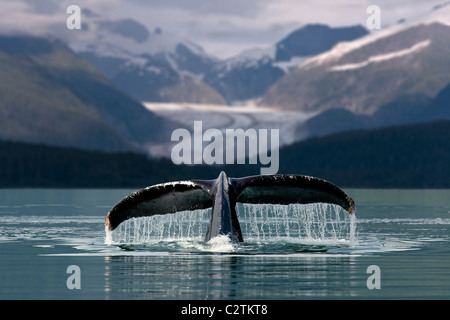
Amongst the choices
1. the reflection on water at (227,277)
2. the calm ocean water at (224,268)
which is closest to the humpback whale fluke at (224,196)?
the calm ocean water at (224,268)

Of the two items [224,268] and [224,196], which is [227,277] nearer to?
[224,268]

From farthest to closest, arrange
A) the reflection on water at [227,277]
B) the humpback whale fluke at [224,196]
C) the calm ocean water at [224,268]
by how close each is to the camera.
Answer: the humpback whale fluke at [224,196]
the calm ocean water at [224,268]
the reflection on water at [227,277]

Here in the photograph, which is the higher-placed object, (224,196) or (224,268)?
(224,196)

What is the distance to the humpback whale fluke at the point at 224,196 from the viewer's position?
22.8 m

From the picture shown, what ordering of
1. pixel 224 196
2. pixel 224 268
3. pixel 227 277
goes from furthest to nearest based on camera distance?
pixel 224 196 → pixel 224 268 → pixel 227 277

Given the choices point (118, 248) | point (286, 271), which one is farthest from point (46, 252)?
point (286, 271)

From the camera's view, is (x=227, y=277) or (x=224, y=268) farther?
(x=224, y=268)

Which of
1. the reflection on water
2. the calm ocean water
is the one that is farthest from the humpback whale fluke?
the reflection on water

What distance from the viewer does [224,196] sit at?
23.3 m

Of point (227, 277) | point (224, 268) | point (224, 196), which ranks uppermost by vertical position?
point (224, 196)

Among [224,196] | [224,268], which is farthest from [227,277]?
[224,196]

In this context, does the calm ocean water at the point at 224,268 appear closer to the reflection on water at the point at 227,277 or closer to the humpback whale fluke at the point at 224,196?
the reflection on water at the point at 227,277

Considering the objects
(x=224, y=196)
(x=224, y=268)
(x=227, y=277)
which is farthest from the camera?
(x=224, y=196)
